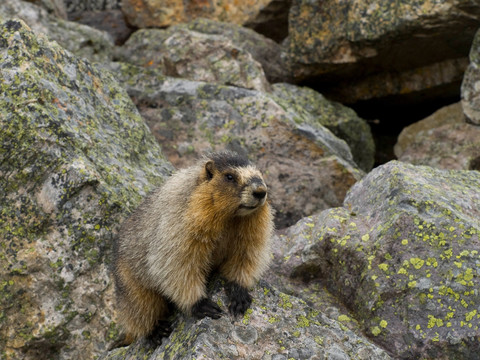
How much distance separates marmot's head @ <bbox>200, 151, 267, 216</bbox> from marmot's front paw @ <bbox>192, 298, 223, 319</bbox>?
0.85m

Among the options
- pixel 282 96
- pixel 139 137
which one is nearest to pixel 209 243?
pixel 139 137

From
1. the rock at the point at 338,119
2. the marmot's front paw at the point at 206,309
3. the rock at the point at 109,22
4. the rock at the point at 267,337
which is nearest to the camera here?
the rock at the point at 267,337

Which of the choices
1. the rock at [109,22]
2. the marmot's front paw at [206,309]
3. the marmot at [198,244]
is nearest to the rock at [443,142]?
the marmot at [198,244]

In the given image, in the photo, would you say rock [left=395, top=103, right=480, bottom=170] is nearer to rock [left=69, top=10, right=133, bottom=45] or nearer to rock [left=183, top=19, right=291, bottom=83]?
rock [left=183, top=19, right=291, bottom=83]

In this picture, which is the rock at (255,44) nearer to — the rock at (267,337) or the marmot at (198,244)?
the marmot at (198,244)

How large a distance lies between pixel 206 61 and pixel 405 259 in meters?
6.27

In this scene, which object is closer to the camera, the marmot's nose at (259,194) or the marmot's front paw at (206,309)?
the marmot's nose at (259,194)

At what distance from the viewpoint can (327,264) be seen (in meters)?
6.45

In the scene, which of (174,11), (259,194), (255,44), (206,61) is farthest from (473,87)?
(174,11)

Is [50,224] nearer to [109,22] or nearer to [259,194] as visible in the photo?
[259,194]

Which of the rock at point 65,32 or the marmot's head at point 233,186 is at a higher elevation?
the rock at point 65,32

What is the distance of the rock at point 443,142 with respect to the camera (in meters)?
9.41

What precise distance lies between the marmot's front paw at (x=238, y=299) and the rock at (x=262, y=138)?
345 cm

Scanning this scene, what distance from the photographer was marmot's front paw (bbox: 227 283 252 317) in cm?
502
